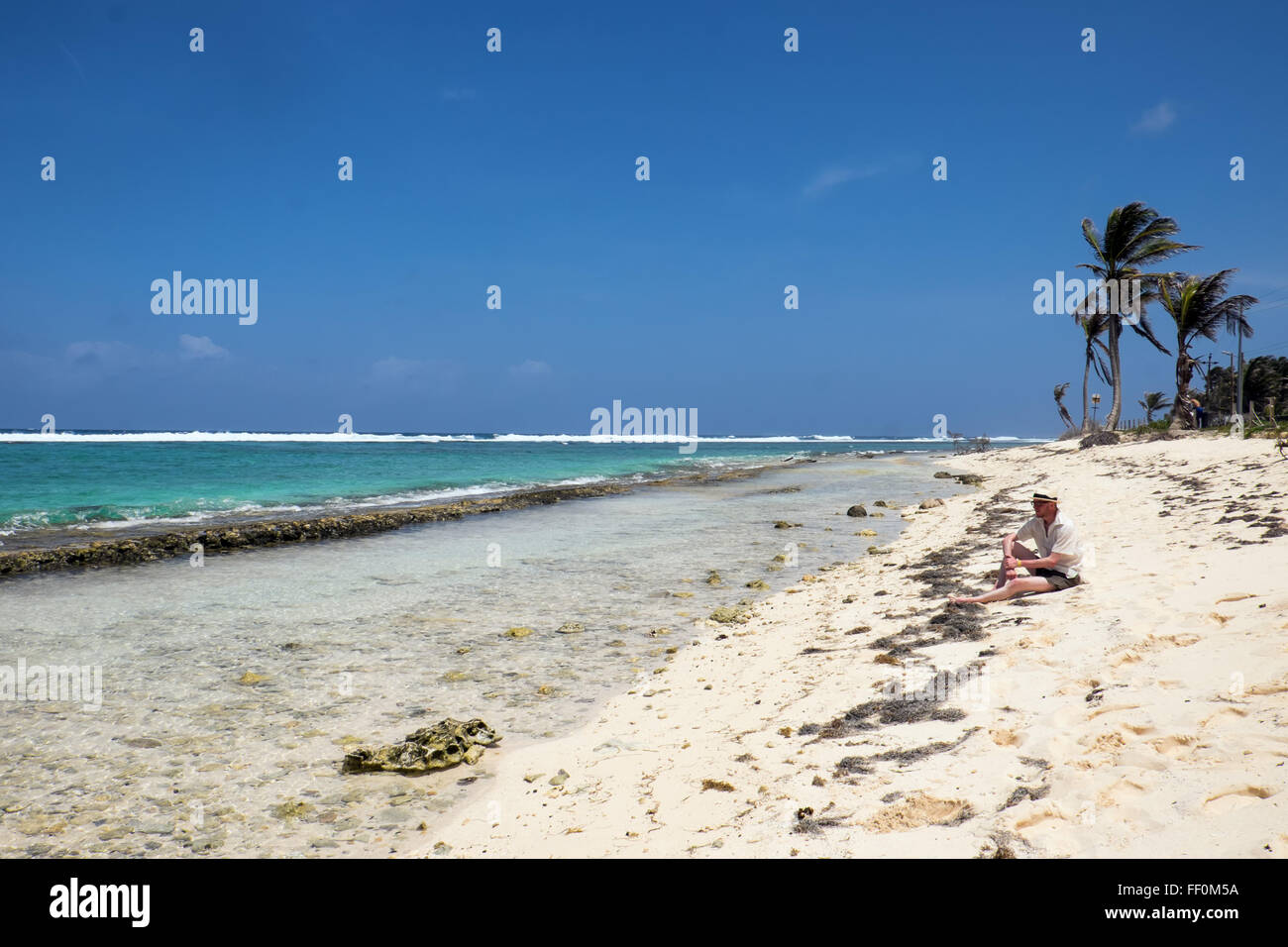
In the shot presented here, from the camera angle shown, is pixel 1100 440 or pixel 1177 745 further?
pixel 1100 440

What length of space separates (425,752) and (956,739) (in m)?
3.36

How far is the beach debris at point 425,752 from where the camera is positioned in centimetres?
461

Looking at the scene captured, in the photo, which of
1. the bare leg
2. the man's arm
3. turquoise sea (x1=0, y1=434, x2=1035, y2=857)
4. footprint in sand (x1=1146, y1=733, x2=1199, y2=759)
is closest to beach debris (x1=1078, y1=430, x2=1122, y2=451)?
turquoise sea (x1=0, y1=434, x2=1035, y2=857)

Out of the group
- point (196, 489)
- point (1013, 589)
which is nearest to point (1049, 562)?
point (1013, 589)

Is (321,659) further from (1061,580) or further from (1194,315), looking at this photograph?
(1194,315)

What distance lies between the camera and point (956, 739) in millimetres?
3939

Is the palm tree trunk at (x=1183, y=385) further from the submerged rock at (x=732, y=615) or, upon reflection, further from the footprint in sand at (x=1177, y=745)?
the footprint in sand at (x=1177, y=745)

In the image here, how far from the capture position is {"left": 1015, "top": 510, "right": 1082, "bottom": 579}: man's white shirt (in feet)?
23.2

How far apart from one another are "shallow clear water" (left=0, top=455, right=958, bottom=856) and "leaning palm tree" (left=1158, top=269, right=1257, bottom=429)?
25.7m

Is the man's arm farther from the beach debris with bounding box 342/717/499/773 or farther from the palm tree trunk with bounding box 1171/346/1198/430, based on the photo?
the palm tree trunk with bounding box 1171/346/1198/430

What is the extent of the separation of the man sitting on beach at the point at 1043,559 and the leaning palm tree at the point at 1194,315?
30.2 metres

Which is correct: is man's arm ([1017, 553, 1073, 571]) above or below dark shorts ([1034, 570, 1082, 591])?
above
